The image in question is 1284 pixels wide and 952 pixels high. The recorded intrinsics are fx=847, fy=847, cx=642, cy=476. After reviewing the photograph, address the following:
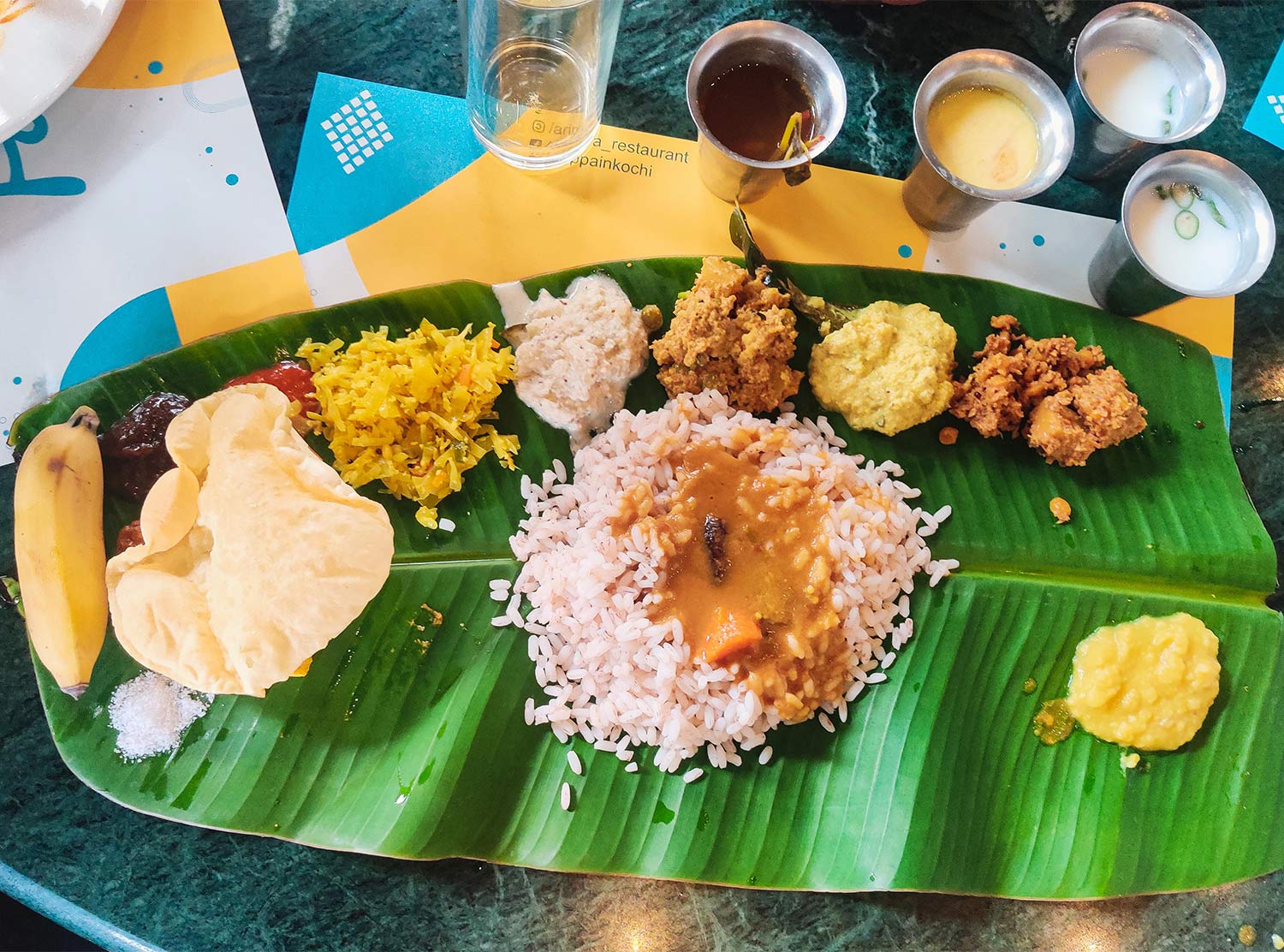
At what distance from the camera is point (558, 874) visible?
3043mm

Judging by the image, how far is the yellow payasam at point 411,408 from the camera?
2.89 meters

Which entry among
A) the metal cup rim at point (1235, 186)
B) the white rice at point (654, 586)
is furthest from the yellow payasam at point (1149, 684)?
the metal cup rim at point (1235, 186)

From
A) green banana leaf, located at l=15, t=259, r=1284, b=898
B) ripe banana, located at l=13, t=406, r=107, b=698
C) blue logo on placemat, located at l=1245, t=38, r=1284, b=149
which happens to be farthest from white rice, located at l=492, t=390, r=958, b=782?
blue logo on placemat, located at l=1245, t=38, r=1284, b=149

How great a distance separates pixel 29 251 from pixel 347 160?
47.6 inches

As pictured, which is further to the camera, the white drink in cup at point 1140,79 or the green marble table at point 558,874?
the white drink in cup at point 1140,79

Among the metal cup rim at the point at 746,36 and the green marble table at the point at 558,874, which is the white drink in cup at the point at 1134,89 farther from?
the metal cup rim at the point at 746,36

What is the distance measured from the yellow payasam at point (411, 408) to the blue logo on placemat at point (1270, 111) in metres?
Result: 3.28

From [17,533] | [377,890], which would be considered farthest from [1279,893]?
[17,533]

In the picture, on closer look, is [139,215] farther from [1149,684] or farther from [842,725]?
[1149,684]

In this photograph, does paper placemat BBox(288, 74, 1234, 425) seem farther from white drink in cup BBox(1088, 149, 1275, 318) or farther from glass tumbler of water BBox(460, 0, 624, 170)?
white drink in cup BBox(1088, 149, 1275, 318)

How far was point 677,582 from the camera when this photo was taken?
2891 millimetres

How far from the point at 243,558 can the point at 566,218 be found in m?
1.70

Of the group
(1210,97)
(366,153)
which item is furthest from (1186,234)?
(366,153)

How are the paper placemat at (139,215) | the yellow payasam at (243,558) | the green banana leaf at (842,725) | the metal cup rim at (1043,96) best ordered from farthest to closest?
the paper placemat at (139,215) → the metal cup rim at (1043,96) → the green banana leaf at (842,725) → the yellow payasam at (243,558)
